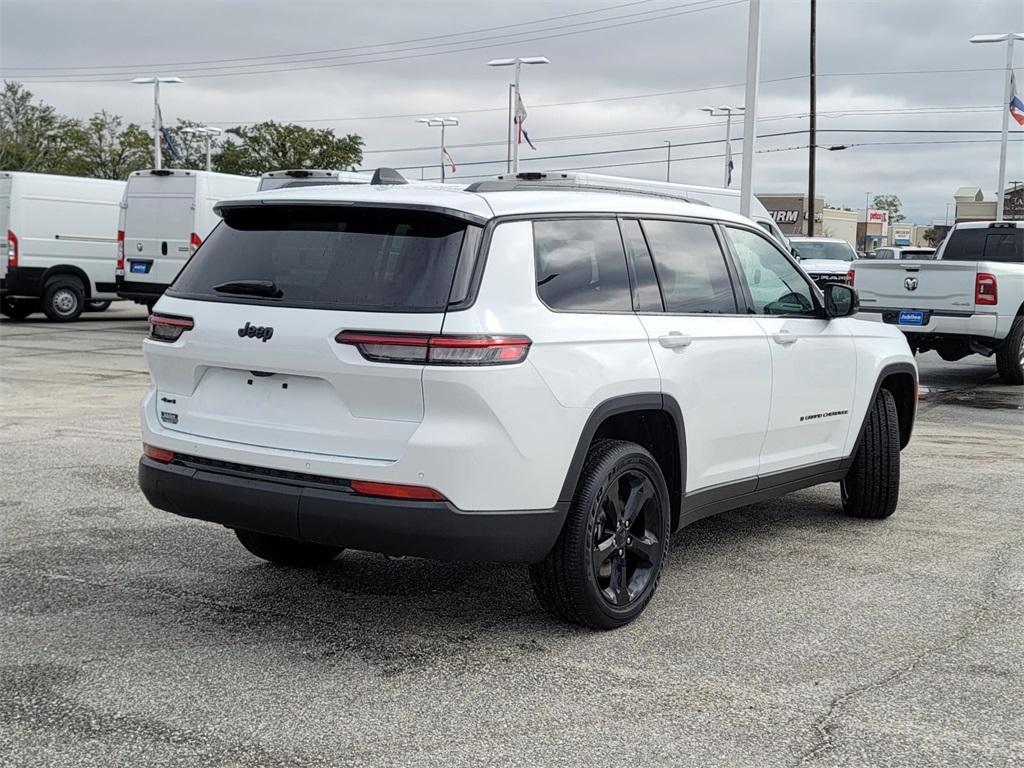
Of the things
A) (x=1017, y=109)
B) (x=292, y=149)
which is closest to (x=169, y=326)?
(x=1017, y=109)

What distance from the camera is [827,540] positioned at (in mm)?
6477

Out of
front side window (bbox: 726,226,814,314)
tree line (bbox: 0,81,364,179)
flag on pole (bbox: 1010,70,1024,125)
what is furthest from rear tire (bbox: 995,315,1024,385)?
tree line (bbox: 0,81,364,179)

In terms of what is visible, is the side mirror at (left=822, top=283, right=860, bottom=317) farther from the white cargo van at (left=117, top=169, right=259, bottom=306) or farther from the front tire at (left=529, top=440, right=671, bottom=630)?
the white cargo van at (left=117, top=169, right=259, bottom=306)

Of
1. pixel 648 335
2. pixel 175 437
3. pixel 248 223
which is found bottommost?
pixel 175 437

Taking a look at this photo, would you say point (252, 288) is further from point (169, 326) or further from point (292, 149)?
point (292, 149)

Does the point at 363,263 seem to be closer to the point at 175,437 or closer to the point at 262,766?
the point at 175,437

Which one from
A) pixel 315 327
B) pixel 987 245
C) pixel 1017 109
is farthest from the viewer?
pixel 1017 109

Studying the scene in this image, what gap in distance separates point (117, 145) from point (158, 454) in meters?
60.8

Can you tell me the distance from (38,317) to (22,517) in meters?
17.8

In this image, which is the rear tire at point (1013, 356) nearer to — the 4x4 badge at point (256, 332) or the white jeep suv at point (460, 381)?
the white jeep suv at point (460, 381)

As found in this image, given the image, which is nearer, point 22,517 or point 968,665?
point 968,665

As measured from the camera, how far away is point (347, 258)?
4438mm

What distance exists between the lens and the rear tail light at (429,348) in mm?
4156

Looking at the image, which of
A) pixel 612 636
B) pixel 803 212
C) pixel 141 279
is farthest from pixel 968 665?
pixel 803 212
